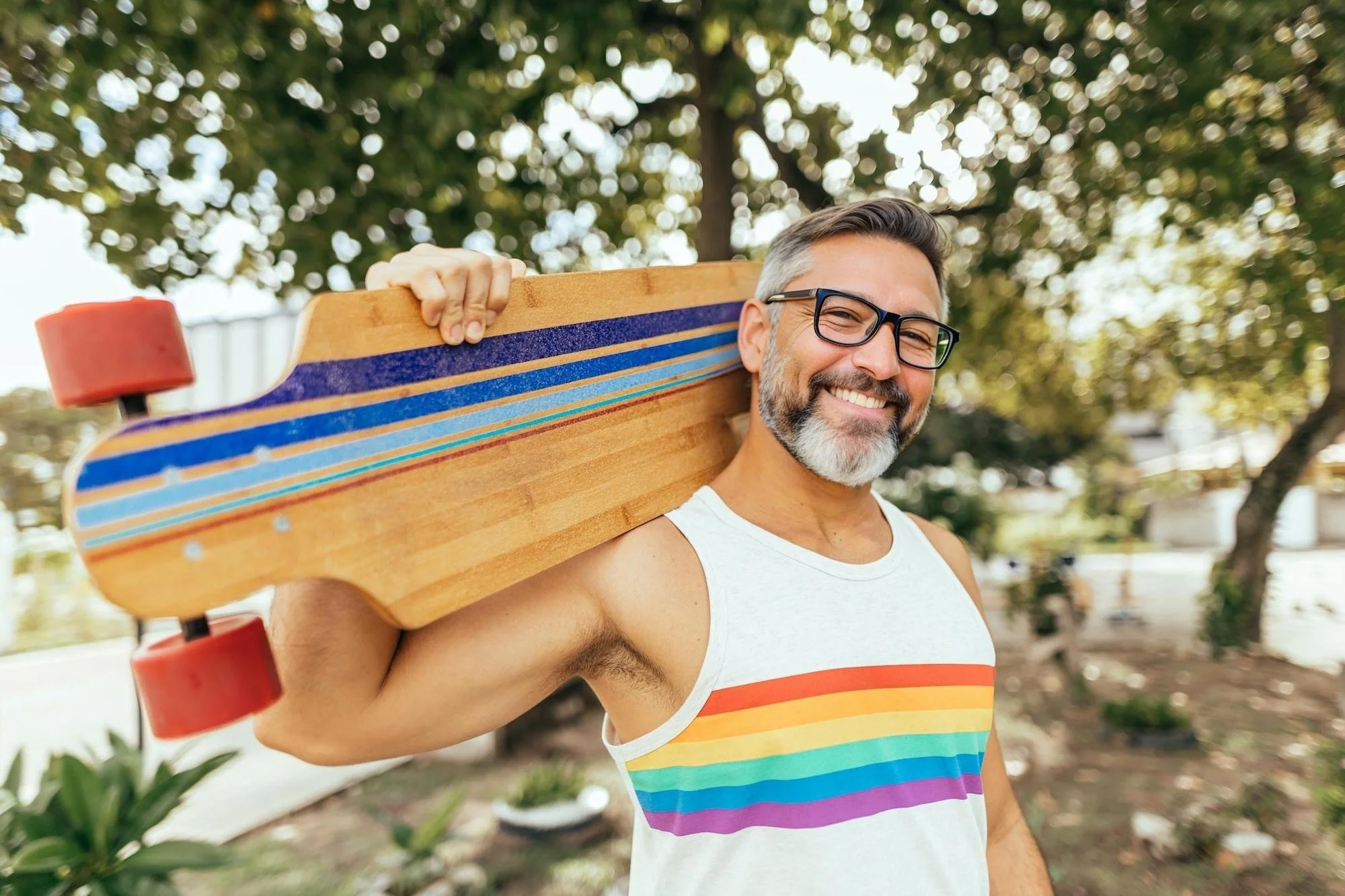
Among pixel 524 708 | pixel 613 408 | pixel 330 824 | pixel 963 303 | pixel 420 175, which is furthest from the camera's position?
pixel 963 303

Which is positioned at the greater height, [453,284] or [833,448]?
[453,284]

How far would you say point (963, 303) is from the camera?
7.27 m

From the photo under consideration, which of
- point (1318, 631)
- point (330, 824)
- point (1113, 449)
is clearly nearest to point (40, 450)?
point (330, 824)

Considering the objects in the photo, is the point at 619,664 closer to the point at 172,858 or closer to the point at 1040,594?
the point at 172,858

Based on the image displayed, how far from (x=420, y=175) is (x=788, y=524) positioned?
3421mm

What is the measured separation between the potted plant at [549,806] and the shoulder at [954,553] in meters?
3.91

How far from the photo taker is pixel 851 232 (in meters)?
1.67

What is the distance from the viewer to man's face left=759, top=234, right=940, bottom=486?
1576 mm

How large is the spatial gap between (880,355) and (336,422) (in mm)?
1002

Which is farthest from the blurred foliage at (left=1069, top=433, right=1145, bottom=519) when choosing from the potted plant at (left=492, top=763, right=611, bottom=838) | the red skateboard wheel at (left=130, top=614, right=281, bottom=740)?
the red skateboard wheel at (left=130, top=614, right=281, bottom=740)

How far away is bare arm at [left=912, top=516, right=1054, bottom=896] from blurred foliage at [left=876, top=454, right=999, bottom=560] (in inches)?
512

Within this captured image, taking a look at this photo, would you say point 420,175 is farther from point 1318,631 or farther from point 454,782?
point 1318,631

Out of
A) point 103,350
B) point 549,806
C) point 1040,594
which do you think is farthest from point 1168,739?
point 103,350

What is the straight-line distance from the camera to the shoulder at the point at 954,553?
1.85 meters
